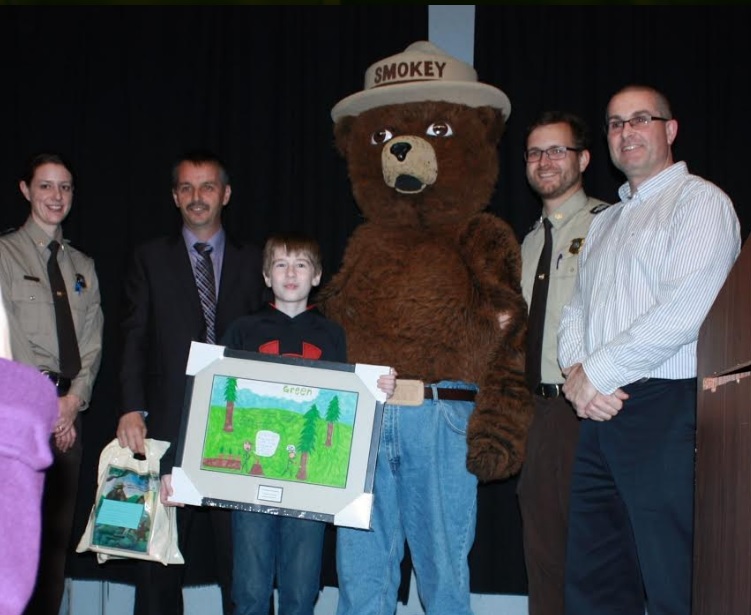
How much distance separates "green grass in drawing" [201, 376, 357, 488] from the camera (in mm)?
2920

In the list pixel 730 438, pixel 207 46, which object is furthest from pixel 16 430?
pixel 207 46

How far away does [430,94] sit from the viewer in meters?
3.32

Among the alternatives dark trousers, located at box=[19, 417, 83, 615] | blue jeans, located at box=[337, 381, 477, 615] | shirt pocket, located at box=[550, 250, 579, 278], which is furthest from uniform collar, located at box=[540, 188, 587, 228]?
dark trousers, located at box=[19, 417, 83, 615]

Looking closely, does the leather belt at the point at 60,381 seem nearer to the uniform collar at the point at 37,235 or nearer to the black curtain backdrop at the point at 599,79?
the uniform collar at the point at 37,235

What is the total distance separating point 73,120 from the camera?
14.1ft

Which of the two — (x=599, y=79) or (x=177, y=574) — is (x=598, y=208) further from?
(x=177, y=574)

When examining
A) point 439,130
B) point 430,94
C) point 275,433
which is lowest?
point 275,433

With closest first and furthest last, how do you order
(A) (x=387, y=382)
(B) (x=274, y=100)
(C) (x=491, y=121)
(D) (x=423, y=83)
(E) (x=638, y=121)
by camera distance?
(E) (x=638, y=121) < (A) (x=387, y=382) < (D) (x=423, y=83) < (C) (x=491, y=121) < (B) (x=274, y=100)

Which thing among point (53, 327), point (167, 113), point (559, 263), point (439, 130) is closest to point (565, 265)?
point (559, 263)

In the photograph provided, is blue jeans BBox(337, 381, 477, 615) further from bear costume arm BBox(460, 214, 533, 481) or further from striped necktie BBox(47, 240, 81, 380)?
striped necktie BBox(47, 240, 81, 380)

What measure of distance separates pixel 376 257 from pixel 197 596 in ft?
6.59

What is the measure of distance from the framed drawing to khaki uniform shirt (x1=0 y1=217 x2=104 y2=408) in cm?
89

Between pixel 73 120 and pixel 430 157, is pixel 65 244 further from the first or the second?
pixel 430 157

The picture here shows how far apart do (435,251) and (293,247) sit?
50 cm
